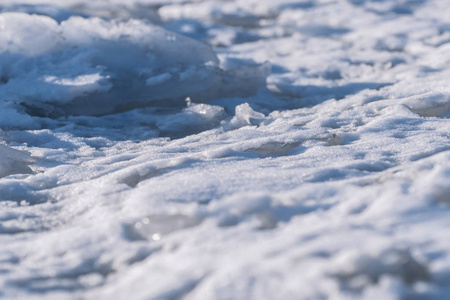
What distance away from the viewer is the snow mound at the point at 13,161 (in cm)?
292

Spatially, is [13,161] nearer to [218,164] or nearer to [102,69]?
[218,164]

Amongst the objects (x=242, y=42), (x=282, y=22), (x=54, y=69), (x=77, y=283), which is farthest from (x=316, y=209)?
(x=282, y=22)

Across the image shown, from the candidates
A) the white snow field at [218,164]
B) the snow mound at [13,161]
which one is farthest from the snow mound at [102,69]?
the snow mound at [13,161]

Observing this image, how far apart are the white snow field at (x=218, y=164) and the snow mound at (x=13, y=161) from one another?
0.01 metres

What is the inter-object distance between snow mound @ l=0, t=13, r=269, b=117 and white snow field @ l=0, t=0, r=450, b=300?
0.01 m

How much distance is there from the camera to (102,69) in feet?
14.2

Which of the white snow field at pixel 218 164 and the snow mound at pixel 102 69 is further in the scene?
the snow mound at pixel 102 69

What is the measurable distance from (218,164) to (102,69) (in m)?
2.00

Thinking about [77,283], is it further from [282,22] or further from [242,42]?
[282,22]

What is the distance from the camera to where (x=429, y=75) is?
4512 mm

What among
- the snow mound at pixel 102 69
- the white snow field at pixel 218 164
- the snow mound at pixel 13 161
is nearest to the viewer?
the white snow field at pixel 218 164

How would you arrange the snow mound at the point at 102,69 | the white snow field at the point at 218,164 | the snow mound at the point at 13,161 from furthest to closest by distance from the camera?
the snow mound at the point at 102,69, the snow mound at the point at 13,161, the white snow field at the point at 218,164

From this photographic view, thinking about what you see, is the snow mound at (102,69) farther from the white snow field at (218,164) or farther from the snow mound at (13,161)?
the snow mound at (13,161)

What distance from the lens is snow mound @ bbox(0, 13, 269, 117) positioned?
4.14 m
